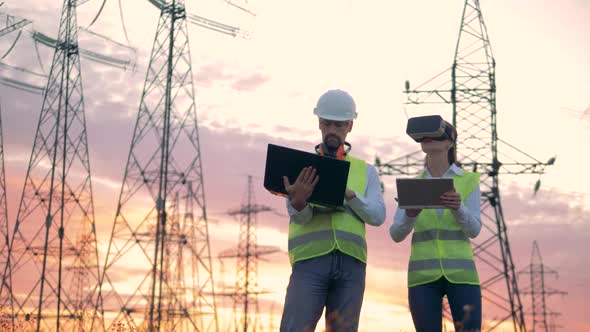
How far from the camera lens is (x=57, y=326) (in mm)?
29406

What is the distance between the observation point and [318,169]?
6.32m

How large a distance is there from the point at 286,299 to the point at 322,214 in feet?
2.45

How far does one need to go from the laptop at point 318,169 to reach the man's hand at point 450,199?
0.96 metres

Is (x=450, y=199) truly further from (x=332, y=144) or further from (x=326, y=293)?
(x=326, y=293)

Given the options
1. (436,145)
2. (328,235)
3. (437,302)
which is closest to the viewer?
(328,235)

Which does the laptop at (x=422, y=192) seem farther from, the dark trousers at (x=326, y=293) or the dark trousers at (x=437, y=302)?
the dark trousers at (x=437, y=302)

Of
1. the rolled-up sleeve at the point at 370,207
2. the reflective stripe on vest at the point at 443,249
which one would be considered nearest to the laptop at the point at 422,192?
the rolled-up sleeve at the point at 370,207

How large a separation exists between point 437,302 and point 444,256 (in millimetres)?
404

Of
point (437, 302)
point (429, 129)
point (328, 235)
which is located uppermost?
point (429, 129)

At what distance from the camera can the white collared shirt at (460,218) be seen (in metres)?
6.99

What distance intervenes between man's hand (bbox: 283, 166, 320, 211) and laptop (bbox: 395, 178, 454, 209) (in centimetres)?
83

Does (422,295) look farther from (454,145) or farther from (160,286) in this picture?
(160,286)

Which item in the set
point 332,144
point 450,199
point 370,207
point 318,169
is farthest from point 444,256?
point 318,169

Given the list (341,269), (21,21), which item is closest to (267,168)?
(341,269)
